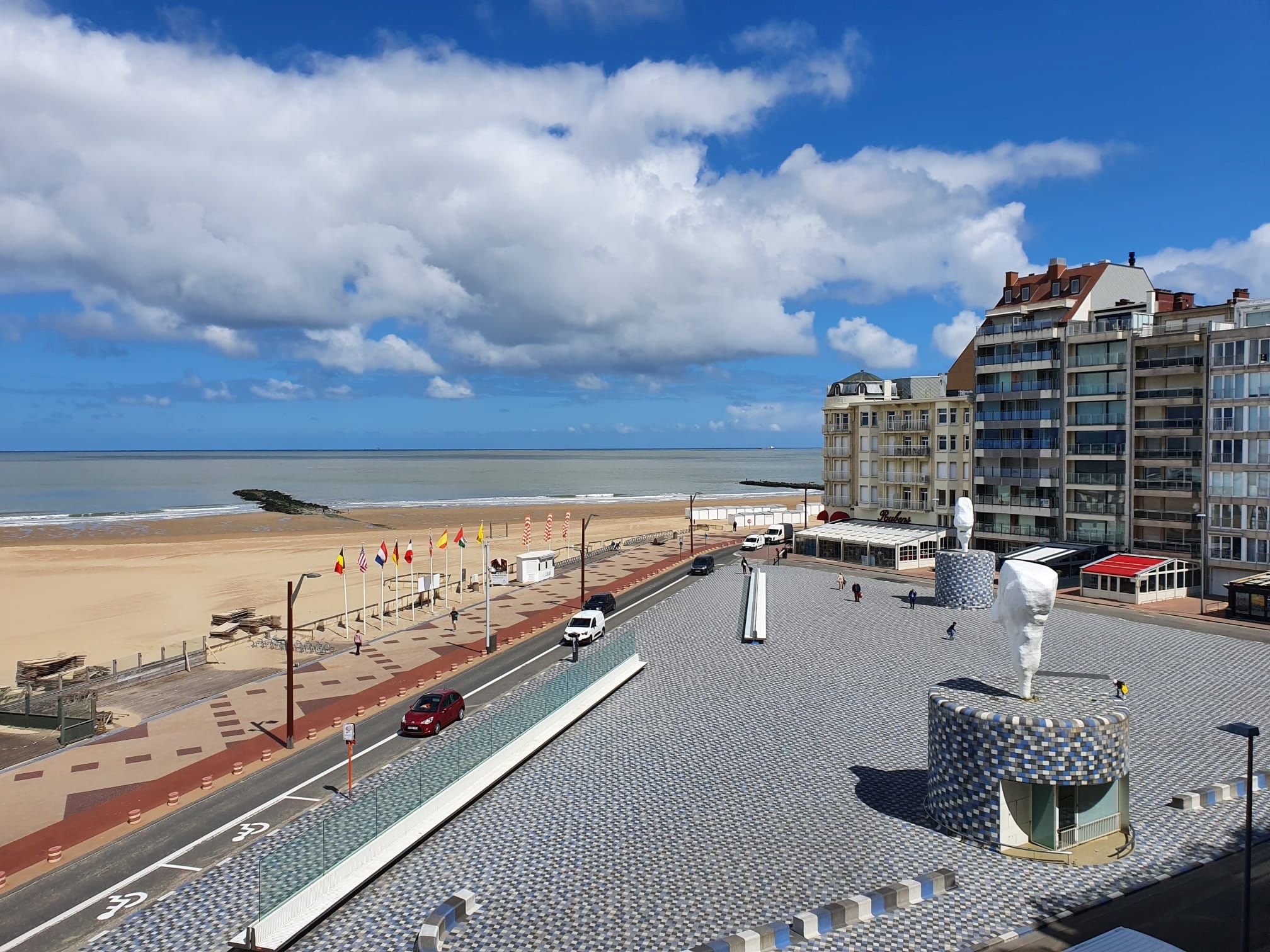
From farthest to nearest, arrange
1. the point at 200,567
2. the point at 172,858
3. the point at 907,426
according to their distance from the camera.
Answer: the point at 200,567, the point at 907,426, the point at 172,858

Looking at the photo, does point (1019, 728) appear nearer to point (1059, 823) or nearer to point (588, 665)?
point (1059, 823)

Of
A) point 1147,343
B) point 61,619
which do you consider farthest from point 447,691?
point 1147,343

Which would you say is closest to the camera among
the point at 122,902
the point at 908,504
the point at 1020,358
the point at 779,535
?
the point at 122,902

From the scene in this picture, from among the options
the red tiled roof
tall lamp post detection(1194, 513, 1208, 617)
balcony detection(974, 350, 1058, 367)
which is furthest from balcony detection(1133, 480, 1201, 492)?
balcony detection(974, 350, 1058, 367)

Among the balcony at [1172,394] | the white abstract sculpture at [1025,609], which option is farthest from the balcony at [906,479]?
the white abstract sculpture at [1025,609]

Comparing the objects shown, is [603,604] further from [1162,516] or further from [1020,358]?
[1162,516]

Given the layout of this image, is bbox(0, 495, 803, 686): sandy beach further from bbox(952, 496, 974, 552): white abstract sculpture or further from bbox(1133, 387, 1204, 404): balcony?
bbox(1133, 387, 1204, 404): balcony

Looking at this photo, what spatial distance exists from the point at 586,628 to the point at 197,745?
18852 mm

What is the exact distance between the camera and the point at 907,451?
77.1 meters

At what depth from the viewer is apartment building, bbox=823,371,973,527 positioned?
73875mm

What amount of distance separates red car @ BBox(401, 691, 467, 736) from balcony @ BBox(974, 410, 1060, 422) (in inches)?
1960

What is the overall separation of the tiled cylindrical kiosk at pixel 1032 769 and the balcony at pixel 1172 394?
141ft

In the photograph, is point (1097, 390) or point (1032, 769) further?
point (1097, 390)

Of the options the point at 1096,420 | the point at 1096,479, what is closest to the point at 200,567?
the point at 1096,479
